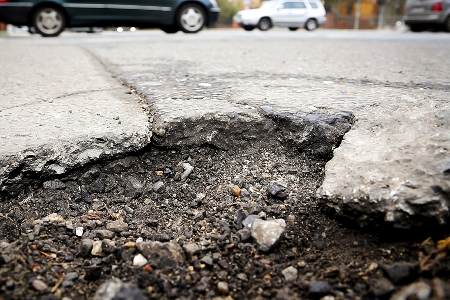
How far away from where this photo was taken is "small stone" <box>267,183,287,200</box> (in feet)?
4.41

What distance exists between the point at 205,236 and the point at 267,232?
0.70 feet

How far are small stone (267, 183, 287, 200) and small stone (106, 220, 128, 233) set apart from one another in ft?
1.82

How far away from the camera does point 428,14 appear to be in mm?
11039

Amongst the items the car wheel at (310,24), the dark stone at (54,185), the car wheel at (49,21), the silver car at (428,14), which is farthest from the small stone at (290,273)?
the car wheel at (310,24)

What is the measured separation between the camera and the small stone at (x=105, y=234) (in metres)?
1.21

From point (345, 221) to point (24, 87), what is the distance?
6.57 ft

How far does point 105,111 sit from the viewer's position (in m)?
1.69

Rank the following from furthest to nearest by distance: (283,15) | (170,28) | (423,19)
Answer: (283,15)
(423,19)
(170,28)

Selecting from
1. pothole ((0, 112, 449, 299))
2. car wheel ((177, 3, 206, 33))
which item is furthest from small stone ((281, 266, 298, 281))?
car wheel ((177, 3, 206, 33))

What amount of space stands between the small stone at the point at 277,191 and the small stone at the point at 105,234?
597mm

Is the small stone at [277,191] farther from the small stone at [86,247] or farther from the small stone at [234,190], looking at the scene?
the small stone at [86,247]

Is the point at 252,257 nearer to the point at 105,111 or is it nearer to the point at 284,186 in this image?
the point at 284,186

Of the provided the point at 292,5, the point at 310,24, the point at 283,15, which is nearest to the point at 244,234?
the point at 283,15

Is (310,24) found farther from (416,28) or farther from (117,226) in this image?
(117,226)
